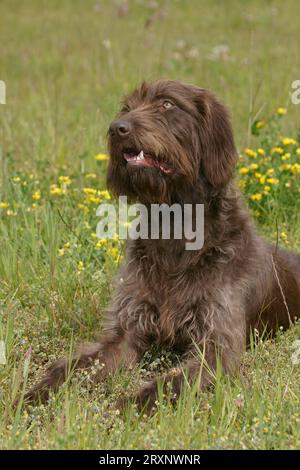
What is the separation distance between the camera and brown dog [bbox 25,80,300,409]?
4.21m

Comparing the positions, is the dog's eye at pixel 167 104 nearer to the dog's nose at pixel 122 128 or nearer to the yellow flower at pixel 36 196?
the dog's nose at pixel 122 128

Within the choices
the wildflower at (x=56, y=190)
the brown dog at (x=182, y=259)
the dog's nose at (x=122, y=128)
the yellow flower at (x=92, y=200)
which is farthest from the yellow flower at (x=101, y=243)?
the dog's nose at (x=122, y=128)

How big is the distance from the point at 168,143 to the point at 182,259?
629 millimetres

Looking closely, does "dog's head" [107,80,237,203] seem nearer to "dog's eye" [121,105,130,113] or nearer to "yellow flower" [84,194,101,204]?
"dog's eye" [121,105,130,113]

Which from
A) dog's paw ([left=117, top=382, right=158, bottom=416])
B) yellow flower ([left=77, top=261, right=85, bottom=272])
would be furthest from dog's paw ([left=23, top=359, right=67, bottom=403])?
yellow flower ([left=77, top=261, right=85, bottom=272])

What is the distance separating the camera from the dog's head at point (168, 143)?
414cm

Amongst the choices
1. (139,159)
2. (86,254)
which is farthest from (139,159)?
(86,254)

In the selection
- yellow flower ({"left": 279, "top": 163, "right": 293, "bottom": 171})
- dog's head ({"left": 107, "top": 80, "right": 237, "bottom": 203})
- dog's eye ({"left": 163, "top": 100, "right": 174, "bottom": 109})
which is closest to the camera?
dog's head ({"left": 107, "top": 80, "right": 237, "bottom": 203})

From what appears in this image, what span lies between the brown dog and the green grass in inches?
5.6

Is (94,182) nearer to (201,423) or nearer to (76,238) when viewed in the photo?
(76,238)

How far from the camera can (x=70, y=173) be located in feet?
22.2

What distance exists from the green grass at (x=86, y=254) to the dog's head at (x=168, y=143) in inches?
22.2

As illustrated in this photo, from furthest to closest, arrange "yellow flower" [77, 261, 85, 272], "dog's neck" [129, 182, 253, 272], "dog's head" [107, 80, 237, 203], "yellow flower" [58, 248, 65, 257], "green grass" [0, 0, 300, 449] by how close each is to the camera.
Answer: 1. "yellow flower" [58, 248, 65, 257]
2. "yellow flower" [77, 261, 85, 272]
3. "dog's neck" [129, 182, 253, 272]
4. "dog's head" [107, 80, 237, 203]
5. "green grass" [0, 0, 300, 449]

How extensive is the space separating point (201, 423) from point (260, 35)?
10319 mm
